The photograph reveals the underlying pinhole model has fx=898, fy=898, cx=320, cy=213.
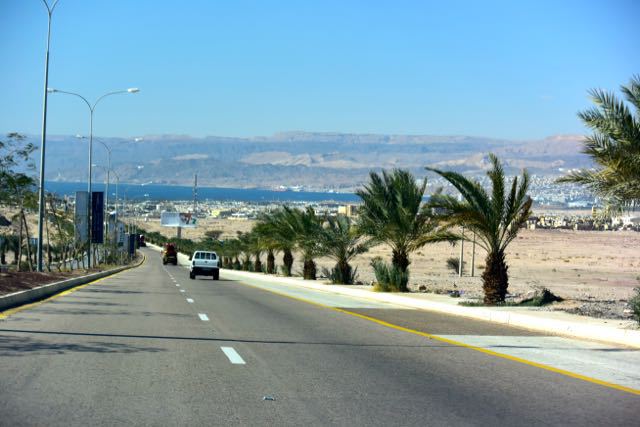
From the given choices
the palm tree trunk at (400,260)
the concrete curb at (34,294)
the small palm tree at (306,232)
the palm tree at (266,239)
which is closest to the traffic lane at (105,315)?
the concrete curb at (34,294)

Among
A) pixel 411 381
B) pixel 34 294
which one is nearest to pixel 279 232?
pixel 34 294

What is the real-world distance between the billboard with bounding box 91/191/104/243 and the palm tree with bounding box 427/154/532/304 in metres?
33.6

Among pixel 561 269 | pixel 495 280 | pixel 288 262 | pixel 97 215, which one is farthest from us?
pixel 561 269

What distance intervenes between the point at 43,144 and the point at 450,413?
29.0m

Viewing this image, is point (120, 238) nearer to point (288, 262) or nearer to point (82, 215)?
point (288, 262)

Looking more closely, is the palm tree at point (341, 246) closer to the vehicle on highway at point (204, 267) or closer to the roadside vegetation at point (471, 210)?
the roadside vegetation at point (471, 210)

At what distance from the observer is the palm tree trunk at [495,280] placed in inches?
1003

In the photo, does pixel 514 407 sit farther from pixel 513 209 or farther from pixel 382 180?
pixel 382 180

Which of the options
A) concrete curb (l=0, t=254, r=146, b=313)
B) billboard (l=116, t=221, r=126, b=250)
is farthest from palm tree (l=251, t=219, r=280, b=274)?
billboard (l=116, t=221, r=126, b=250)

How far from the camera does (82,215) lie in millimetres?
52375

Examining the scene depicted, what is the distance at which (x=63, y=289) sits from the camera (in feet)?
102

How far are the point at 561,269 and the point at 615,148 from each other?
55.8 metres

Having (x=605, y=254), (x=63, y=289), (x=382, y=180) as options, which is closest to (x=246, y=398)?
(x=63, y=289)

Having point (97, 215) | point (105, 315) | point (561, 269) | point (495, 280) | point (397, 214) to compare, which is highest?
point (397, 214)
